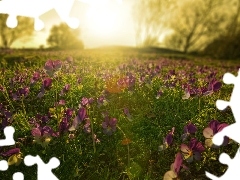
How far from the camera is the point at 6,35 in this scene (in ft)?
209

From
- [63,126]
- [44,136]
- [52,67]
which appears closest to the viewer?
[44,136]

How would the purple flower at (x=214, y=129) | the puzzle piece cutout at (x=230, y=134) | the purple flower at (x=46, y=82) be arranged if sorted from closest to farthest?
the puzzle piece cutout at (x=230, y=134) < the purple flower at (x=214, y=129) < the purple flower at (x=46, y=82)

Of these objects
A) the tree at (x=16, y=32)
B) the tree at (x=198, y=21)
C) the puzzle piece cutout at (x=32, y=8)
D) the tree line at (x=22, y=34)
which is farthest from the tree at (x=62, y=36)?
the puzzle piece cutout at (x=32, y=8)

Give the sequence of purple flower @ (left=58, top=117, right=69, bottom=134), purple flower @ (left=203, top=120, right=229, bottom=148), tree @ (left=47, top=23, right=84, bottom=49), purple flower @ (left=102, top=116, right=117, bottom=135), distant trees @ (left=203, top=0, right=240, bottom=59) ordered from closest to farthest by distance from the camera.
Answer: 1. purple flower @ (left=203, top=120, right=229, bottom=148)
2. purple flower @ (left=58, top=117, right=69, bottom=134)
3. purple flower @ (left=102, top=116, right=117, bottom=135)
4. distant trees @ (left=203, top=0, right=240, bottom=59)
5. tree @ (left=47, top=23, right=84, bottom=49)

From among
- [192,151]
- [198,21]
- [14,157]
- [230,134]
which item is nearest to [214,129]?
[230,134]

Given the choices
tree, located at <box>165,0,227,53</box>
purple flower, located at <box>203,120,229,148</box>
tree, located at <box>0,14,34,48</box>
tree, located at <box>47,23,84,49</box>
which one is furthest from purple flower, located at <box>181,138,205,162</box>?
tree, located at <box>47,23,84,49</box>

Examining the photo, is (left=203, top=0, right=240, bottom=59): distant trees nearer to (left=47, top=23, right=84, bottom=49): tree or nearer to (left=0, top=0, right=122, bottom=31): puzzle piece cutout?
(left=0, top=0, right=122, bottom=31): puzzle piece cutout

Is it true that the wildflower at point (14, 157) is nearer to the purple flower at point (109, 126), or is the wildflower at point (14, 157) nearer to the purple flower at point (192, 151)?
Answer: the purple flower at point (109, 126)

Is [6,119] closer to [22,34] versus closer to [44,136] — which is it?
[44,136]

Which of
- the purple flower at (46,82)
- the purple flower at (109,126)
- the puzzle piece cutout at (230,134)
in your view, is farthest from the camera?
the purple flower at (46,82)

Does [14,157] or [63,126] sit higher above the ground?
[63,126]

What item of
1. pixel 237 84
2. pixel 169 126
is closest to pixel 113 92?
pixel 169 126

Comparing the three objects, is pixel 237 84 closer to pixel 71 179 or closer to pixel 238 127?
pixel 238 127

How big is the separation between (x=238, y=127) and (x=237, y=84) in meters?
0.34
